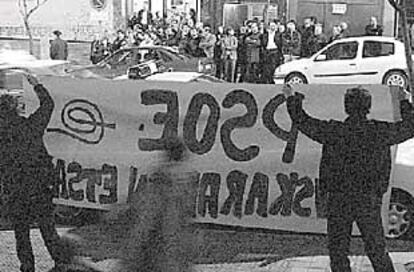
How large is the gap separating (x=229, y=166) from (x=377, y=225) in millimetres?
1370

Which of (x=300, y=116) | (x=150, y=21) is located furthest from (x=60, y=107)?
(x=150, y=21)

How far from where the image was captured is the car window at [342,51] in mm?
19984

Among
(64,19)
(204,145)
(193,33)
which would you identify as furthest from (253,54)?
(64,19)

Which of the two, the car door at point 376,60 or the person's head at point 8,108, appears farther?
the car door at point 376,60

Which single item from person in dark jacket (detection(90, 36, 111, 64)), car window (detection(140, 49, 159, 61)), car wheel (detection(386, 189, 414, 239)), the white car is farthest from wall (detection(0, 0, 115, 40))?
car wheel (detection(386, 189, 414, 239))

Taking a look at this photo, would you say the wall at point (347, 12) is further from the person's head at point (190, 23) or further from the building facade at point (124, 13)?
the person's head at point (190, 23)

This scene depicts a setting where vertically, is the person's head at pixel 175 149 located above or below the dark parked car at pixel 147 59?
above

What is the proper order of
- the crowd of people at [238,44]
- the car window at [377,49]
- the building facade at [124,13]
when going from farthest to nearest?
the building facade at [124,13] < the car window at [377,49] < the crowd of people at [238,44]

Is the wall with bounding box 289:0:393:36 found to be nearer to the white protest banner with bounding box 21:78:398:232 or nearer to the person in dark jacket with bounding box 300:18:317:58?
the person in dark jacket with bounding box 300:18:317:58

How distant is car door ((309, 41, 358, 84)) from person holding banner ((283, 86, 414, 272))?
1268cm

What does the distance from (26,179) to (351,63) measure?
13.8m

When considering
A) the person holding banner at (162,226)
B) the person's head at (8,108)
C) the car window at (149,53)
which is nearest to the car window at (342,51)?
the car window at (149,53)

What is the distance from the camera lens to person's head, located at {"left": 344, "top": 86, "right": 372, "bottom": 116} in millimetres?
6137

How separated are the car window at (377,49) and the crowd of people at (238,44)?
75.6 inches
